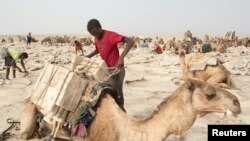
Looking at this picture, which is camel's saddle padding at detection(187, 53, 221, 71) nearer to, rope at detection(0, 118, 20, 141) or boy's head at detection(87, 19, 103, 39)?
boy's head at detection(87, 19, 103, 39)

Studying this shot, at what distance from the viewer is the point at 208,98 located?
4516mm

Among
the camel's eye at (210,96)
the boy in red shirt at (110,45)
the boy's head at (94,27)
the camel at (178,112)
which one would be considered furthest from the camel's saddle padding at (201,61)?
the camel's eye at (210,96)

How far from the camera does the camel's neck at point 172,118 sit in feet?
15.0

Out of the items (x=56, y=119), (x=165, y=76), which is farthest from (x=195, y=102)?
(x=165, y=76)

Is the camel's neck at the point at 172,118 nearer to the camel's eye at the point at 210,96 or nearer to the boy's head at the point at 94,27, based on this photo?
the camel's eye at the point at 210,96

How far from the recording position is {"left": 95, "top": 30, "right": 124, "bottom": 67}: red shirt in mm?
6302

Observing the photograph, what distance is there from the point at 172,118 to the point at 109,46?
213 centimetres

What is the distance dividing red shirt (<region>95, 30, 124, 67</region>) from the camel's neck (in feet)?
6.14

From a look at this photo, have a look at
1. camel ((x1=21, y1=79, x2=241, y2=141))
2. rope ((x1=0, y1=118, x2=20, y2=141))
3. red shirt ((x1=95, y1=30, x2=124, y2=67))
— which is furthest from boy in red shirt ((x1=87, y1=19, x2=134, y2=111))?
rope ((x1=0, y1=118, x2=20, y2=141))

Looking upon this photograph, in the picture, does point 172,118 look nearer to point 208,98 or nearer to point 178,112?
point 178,112

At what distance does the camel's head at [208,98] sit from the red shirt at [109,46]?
200 cm

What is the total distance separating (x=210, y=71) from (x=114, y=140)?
5.58m

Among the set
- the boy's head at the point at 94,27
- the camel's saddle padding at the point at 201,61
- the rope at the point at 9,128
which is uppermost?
the boy's head at the point at 94,27

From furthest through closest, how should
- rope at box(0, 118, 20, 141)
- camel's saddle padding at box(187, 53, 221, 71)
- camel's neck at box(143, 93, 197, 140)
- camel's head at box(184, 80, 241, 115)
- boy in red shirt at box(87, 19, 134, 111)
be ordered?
camel's saddle padding at box(187, 53, 221, 71), rope at box(0, 118, 20, 141), boy in red shirt at box(87, 19, 134, 111), camel's neck at box(143, 93, 197, 140), camel's head at box(184, 80, 241, 115)
